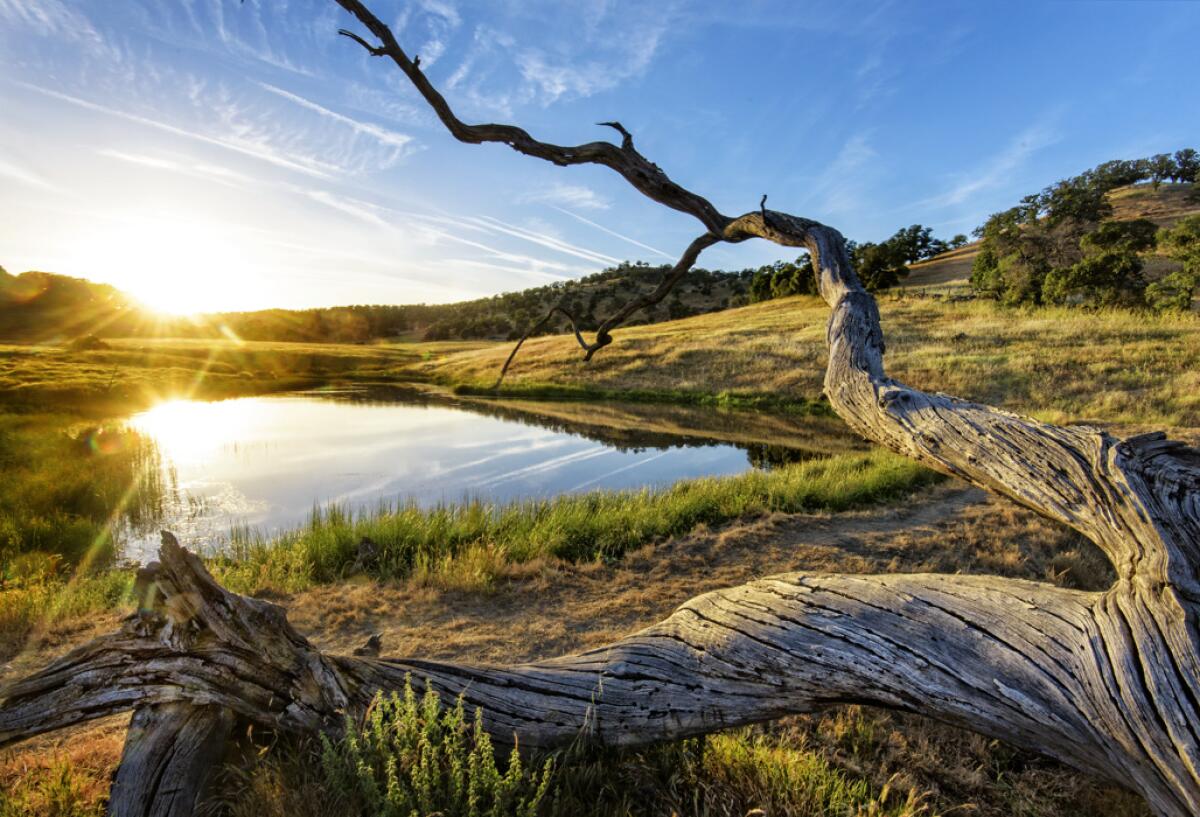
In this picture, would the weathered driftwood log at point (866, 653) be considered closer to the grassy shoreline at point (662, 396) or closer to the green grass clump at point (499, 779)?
the green grass clump at point (499, 779)

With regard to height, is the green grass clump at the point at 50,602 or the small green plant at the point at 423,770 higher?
the small green plant at the point at 423,770

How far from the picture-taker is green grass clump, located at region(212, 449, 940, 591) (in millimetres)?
7082

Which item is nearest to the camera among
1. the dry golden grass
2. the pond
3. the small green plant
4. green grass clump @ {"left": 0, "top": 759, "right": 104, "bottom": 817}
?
the small green plant

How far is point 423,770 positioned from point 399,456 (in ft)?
56.9

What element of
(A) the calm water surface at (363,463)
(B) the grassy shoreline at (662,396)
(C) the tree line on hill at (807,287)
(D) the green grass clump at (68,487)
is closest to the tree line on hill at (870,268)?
(C) the tree line on hill at (807,287)

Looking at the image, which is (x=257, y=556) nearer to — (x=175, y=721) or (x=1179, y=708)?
(x=175, y=721)

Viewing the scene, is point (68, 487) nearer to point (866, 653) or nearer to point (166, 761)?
point (166, 761)

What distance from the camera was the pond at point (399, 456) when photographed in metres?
12.4

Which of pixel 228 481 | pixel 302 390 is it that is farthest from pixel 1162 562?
pixel 302 390

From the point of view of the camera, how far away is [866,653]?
2.04 m

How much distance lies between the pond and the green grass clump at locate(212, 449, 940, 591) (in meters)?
2.15

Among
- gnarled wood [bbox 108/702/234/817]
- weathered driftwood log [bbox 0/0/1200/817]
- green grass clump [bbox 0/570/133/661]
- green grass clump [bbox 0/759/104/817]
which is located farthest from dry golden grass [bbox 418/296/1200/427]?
green grass clump [bbox 0/570/133/661]

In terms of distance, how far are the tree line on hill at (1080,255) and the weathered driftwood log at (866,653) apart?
40168 millimetres

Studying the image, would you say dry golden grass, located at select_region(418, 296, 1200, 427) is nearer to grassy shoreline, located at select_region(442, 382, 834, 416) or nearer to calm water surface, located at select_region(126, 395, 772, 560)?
grassy shoreline, located at select_region(442, 382, 834, 416)
